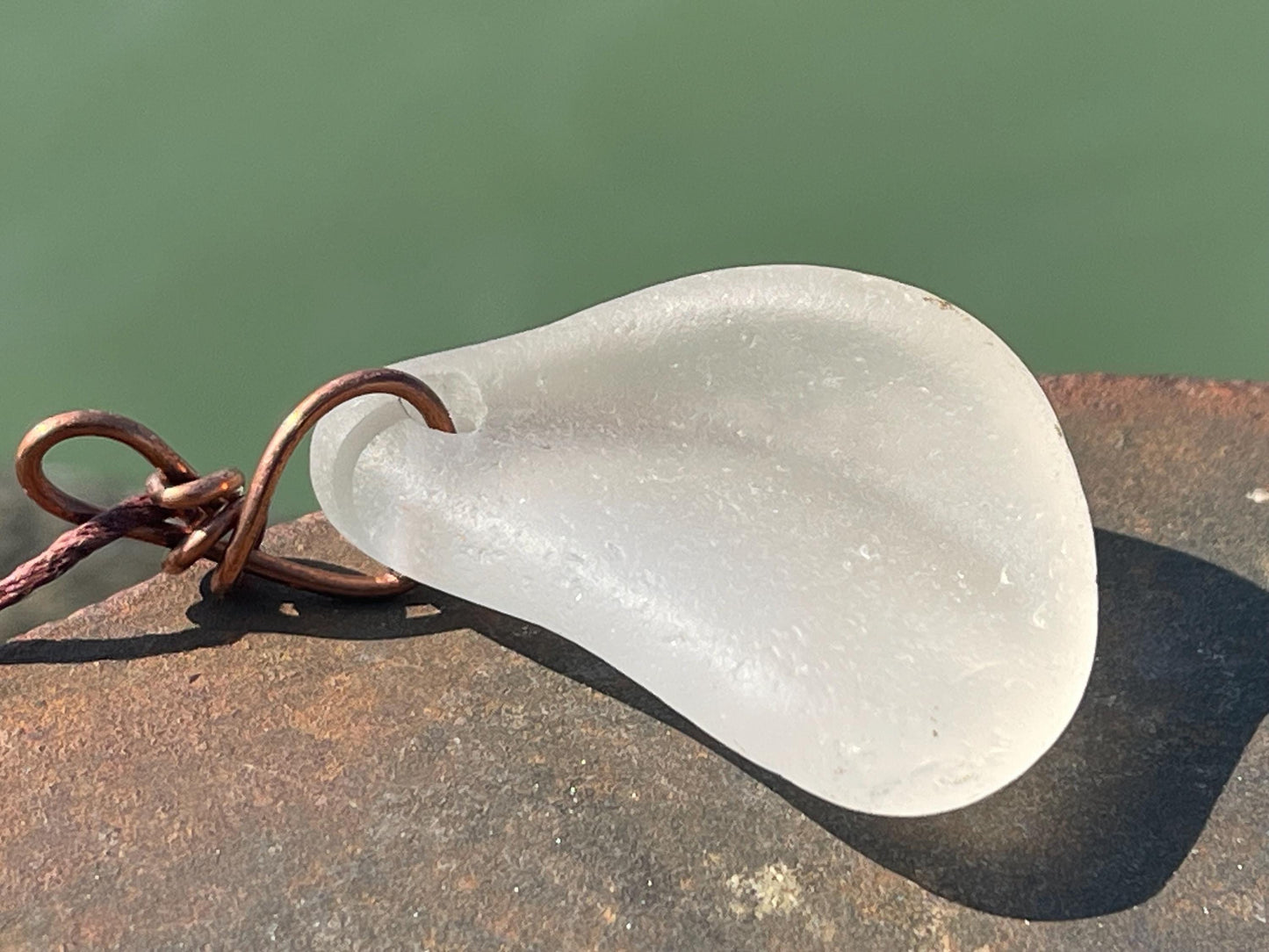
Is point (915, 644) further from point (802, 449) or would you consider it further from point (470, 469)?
point (470, 469)

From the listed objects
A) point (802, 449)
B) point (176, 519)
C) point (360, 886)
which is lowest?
point (360, 886)

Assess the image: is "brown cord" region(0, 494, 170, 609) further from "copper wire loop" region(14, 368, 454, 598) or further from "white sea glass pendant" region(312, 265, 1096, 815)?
"white sea glass pendant" region(312, 265, 1096, 815)

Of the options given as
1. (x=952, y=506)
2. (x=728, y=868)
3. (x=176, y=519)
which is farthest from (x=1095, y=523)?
(x=176, y=519)

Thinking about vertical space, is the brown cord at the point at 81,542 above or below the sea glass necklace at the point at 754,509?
above

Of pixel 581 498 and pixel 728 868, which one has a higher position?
pixel 581 498

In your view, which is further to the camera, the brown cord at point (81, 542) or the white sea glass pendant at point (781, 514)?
the brown cord at point (81, 542)

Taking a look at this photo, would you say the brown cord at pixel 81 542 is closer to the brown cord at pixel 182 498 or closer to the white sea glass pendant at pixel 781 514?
the brown cord at pixel 182 498

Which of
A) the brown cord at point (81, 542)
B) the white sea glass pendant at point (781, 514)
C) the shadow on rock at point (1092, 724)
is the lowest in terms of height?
the shadow on rock at point (1092, 724)

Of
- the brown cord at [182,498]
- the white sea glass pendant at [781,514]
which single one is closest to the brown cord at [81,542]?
the brown cord at [182,498]
